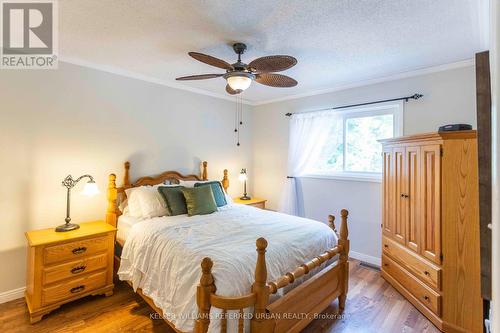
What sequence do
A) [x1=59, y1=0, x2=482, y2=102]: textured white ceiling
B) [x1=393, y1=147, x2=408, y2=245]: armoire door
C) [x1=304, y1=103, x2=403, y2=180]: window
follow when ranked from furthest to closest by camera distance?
[x1=304, y1=103, x2=403, y2=180]: window
[x1=393, y1=147, x2=408, y2=245]: armoire door
[x1=59, y1=0, x2=482, y2=102]: textured white ceiling

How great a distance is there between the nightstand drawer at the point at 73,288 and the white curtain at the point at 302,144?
265 centimetres

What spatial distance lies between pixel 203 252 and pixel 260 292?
0.51 metres

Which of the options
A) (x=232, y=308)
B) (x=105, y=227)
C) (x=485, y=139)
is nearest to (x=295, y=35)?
(x=485, y=139)

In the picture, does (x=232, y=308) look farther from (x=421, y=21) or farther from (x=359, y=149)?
(x=359, y=149)

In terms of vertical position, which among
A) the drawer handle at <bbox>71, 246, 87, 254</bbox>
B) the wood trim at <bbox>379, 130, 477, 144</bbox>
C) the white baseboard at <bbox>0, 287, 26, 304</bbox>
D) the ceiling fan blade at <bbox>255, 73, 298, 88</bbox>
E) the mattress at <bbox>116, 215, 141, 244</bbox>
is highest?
the ceiling fan blade at <bbox>255, 73, 298, 88</bbox>

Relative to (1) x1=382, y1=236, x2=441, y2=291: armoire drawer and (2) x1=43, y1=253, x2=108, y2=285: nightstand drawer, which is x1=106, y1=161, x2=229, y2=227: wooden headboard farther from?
(1) x1=382, y1=236, x2=441, y2=291: armoire drawer

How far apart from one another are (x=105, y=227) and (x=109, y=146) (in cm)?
96

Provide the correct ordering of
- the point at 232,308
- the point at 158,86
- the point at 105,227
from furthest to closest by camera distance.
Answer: the point at 158,86 < the point at 105,227 < the point at 232,308

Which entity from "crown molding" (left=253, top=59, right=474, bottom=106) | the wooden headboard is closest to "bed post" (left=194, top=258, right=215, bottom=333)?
the wooden headboard

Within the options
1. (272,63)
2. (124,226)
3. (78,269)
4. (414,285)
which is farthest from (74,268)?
(414,285)

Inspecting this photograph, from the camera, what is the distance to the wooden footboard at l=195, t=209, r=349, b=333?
147cm

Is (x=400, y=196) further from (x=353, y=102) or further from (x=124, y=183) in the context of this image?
(x=124, y=183)

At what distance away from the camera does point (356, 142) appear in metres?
3.56

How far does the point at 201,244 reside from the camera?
1.96m
